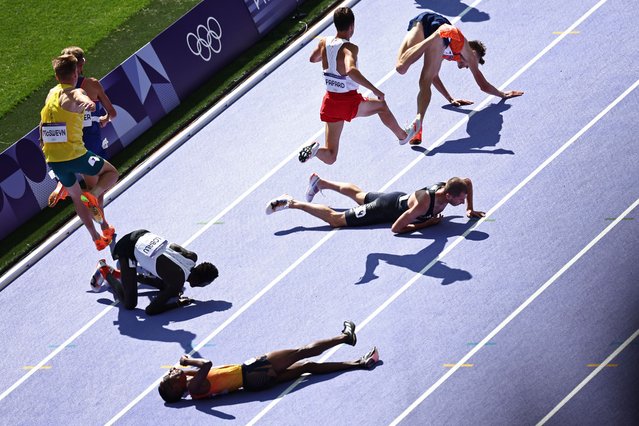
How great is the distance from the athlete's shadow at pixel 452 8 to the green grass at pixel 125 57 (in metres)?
1.54

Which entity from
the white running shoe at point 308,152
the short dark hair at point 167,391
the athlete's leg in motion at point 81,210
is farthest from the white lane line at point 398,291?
the athlete's leg in motion at point 81,210

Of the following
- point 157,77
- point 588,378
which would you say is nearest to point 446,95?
point 157,77

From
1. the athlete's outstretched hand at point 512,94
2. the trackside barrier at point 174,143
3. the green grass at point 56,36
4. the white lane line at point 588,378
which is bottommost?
the white lane line at point 588,378

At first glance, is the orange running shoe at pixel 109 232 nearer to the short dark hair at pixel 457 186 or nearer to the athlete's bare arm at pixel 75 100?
the athlete's bare arm at pixel 75 100

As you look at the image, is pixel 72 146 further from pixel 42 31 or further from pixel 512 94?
pixel 42 31

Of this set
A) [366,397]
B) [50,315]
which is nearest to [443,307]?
[366,397]

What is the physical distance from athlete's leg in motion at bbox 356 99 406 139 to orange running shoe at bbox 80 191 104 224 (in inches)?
124

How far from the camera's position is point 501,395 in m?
10.5

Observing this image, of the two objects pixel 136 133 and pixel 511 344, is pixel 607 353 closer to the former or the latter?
pixel 511 344

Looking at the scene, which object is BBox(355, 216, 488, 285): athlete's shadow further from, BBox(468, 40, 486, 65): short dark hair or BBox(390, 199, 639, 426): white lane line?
BBox(468, 40, 486, 65): short dark hair

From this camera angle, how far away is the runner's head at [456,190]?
12.0 metres

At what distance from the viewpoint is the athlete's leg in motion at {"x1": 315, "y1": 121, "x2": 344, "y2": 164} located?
13.3 metres

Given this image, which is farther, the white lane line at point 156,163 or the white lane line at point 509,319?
the white lane line at point 156,163

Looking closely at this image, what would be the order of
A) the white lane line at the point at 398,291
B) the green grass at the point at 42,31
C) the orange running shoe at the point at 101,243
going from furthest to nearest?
the green grass at the point at 42,31, the orange running shoe at the point at 101,243, the white lane line at the point at 398,291
